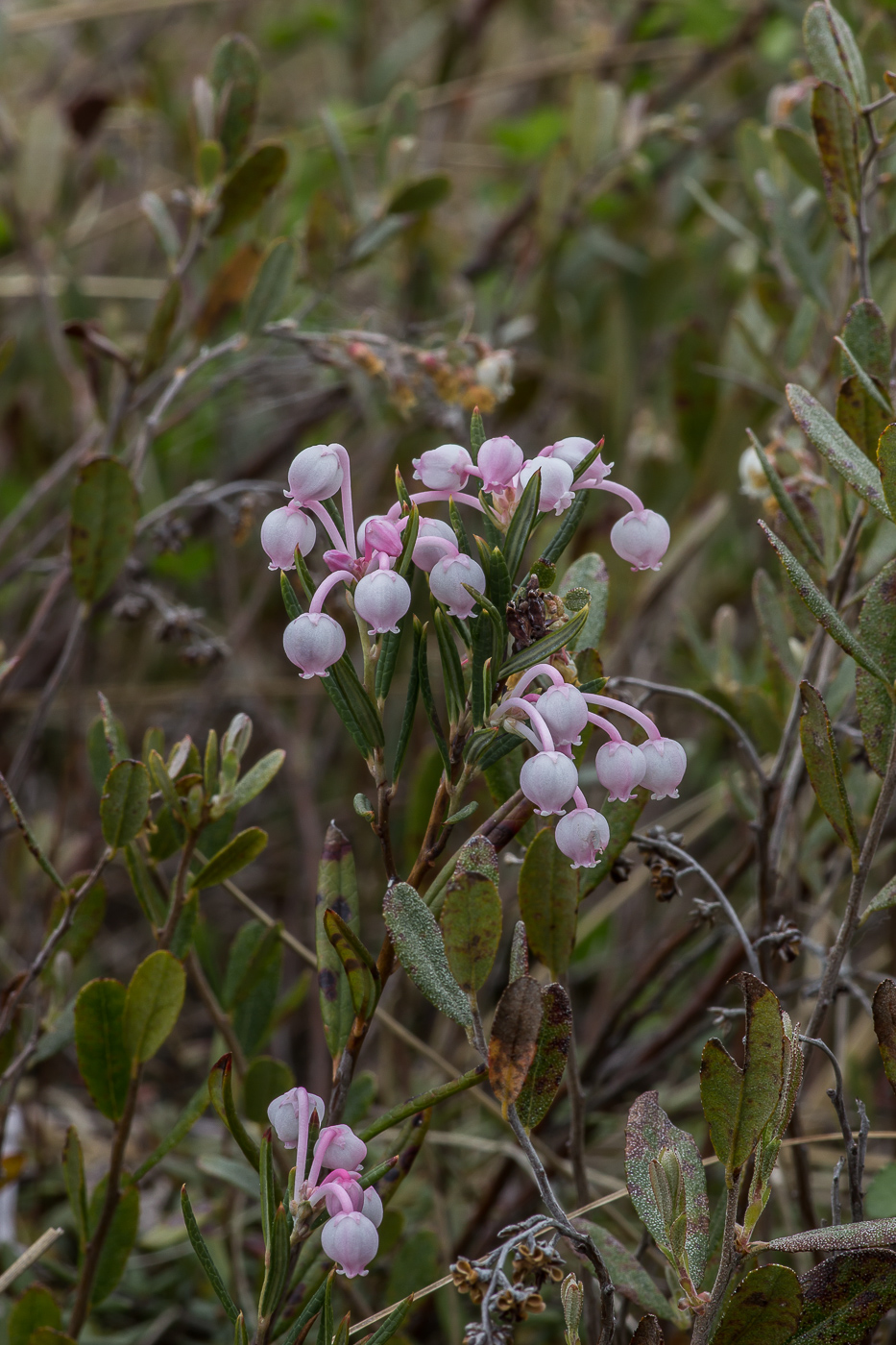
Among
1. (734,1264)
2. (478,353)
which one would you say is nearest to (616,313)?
(478,353)

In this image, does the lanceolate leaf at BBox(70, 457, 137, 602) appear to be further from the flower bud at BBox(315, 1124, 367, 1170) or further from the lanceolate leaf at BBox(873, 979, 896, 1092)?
the lanceolate leaf at BBox(873, 979, 896, 1092)

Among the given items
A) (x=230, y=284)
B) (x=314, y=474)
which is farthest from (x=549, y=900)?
(x=230, y=284)

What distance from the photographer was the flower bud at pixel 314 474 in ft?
2.37

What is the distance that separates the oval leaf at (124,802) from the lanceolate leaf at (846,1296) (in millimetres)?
576

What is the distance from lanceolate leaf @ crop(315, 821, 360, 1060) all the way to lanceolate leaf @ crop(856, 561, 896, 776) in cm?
39

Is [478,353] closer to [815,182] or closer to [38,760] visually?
[815,182]

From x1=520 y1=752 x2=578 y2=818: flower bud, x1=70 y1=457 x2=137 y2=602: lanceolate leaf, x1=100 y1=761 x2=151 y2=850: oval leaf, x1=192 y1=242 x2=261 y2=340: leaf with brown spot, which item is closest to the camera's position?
x1=520 y1=752 x2=578 y2=818: flower bud

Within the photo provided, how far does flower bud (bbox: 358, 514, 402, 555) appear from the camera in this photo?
2.34ft

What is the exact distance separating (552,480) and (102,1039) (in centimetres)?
61

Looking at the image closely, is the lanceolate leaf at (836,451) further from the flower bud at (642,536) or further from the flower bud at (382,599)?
the flower bud at (382,599)

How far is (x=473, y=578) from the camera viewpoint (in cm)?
71

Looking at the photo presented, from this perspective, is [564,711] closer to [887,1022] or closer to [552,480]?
[552,480]

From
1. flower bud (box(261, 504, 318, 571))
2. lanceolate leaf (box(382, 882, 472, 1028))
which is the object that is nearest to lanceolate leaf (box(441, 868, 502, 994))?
lanceolate leaf (box(382, 882, 472, 1028))

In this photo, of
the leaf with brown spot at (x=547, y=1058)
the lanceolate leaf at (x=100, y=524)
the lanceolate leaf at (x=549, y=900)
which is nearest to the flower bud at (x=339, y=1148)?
the leaf with brown spot at (x=547, y=1058)
